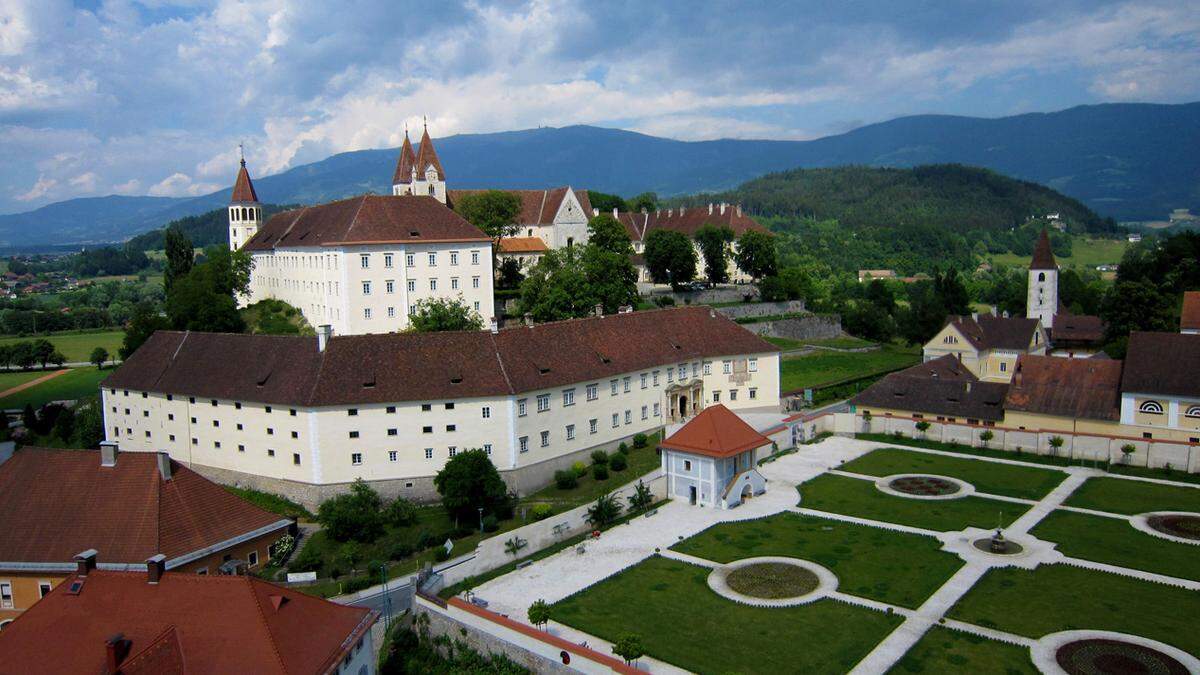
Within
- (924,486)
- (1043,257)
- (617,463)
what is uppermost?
(1043,257)

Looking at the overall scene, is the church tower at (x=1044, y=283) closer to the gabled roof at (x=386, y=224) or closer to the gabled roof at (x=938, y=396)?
the gabled roof at (x=938, y=396)

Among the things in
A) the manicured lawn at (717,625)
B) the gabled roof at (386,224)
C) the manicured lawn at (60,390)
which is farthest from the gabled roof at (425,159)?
the manicured lawn at (717,625)

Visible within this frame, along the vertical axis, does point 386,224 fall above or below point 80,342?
above

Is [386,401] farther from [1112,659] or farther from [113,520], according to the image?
[1112,659]

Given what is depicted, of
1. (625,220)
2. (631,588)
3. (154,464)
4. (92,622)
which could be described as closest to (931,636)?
(631,588)

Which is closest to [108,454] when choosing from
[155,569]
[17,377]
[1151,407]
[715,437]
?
[155,569]

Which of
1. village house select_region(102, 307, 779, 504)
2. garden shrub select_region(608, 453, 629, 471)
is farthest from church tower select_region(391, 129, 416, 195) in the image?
garden shrub select_region(608, 453, 629, 471)
